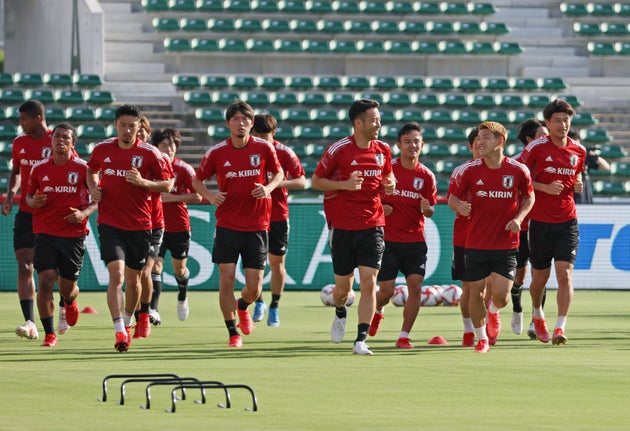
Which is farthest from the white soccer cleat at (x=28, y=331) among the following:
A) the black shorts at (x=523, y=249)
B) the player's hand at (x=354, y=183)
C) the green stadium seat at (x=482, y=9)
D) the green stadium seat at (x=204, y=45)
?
the green stadium seat at (x=482, y=9)

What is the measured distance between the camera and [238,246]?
1334 cm

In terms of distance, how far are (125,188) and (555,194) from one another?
4.14 m

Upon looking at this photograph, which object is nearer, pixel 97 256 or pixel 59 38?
pixel 97 256

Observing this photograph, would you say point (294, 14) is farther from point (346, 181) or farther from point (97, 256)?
point (346, 181)

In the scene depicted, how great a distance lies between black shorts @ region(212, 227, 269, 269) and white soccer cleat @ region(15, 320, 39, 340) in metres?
2.01

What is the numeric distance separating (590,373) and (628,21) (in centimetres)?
2710

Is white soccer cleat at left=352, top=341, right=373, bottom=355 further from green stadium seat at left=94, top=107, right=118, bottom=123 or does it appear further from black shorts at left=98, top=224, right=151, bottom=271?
green stadium seat at left=94, top=107, right=118, bottom=123

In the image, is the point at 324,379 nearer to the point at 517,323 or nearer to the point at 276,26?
the point at 517,323

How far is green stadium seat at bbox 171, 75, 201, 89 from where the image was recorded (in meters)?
31.2

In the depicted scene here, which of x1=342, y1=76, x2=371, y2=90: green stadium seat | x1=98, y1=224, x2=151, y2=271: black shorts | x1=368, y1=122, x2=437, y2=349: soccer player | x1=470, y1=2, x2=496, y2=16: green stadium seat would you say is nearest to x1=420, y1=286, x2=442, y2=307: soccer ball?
x1=368, y1=122, x2=437, y2=349: soccer player

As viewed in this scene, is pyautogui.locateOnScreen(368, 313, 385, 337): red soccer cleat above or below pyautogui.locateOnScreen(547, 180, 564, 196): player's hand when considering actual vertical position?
below

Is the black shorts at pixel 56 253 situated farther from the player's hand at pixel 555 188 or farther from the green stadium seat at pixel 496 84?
the green stadium seat at pixel 496 84

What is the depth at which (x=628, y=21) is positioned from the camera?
1432 inches

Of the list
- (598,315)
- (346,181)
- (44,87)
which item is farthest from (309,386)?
(44,87)
